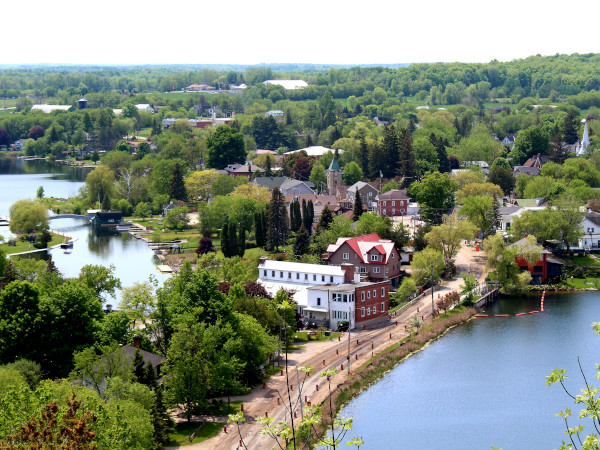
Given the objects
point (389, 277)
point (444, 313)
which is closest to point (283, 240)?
point (389, 277)

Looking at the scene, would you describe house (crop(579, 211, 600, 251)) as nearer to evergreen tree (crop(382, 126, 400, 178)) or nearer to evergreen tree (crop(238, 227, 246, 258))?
evergreen tree (crop(238, 227, 246, 258))

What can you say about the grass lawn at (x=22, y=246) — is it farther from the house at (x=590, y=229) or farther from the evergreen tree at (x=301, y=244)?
the house at (x=590, y=229)

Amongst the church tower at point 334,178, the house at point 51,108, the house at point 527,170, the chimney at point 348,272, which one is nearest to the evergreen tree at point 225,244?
the chimney at point 348,272

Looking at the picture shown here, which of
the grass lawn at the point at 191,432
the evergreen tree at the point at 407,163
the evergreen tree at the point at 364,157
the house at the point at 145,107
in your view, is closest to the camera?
the grass lawn at the point at 191,432

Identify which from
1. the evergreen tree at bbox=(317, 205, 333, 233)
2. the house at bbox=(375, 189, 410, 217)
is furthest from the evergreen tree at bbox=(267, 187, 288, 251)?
the house at bbox=(375, 189, 410, 217)

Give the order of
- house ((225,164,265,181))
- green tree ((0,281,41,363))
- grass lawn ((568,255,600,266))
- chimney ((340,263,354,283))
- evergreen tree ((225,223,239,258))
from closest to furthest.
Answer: green tree ((0,281,41,363))
chimney ((340,263,354,283))
grass lawn ((568,255,600,266))
evergreen tree ((225,223,239,258))
house ((225,164,265,181))

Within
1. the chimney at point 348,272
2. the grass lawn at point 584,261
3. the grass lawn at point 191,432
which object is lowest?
the grass lawn at point 584,261

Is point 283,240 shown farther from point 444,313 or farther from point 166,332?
point 166,332
